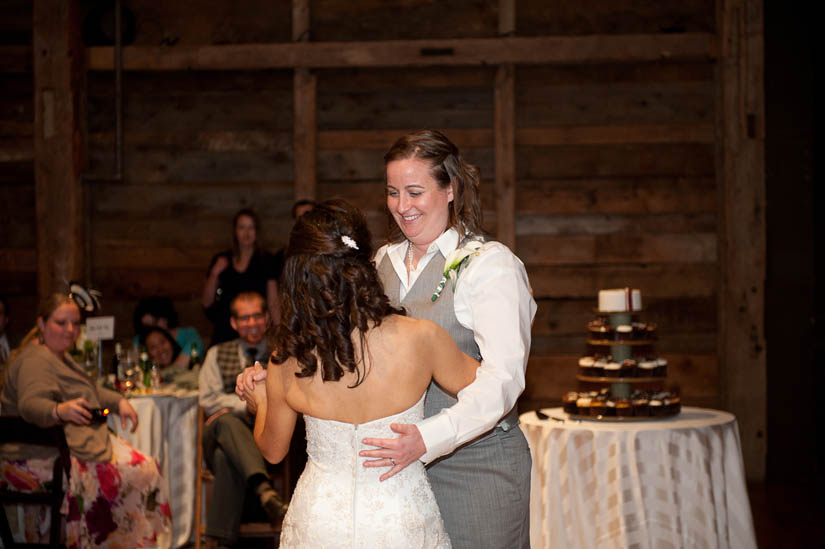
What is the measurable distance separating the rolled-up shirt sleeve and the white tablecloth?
2585 millimetres

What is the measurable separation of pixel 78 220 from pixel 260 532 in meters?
2.60

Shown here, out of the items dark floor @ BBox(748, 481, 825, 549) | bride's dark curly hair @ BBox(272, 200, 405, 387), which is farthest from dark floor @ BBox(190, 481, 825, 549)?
bride's dark curly hair @ BBox(272, 200, 405, 387)

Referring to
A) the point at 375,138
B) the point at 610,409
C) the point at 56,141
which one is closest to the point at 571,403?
the point at 610,409

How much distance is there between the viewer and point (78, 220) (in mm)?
5609

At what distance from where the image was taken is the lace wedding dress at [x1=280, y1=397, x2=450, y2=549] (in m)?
1.76

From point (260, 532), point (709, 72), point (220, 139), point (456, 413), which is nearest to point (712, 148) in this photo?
point (709, 72)

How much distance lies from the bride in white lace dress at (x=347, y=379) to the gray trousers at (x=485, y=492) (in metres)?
0.07

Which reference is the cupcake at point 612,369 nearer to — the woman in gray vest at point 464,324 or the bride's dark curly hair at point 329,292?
the woman in gray vest at point 464,324

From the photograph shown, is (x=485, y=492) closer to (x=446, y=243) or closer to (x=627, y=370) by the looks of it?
(x=446, y=243)

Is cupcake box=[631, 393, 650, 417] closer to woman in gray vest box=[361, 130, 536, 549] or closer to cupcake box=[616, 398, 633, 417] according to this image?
cupcake box=[616, 398, 633, 417]

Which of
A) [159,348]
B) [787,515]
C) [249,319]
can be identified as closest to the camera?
[249,319]

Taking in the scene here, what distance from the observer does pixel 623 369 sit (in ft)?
10.9

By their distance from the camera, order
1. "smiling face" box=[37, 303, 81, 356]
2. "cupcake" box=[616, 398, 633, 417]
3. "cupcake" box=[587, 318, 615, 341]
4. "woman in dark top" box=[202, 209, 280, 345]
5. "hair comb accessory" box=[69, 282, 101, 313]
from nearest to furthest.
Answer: "cupcake" box=[616, 398, 633, 417], "cupcake" box=[587, 318, 615, 341], "smiling face" box=[37, 303, 81, 356], "hair comb accessory" box=[69, 282, 101, 313], "woman in dark top" box=[202, 209, 280, 345]

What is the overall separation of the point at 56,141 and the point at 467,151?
2561mm
